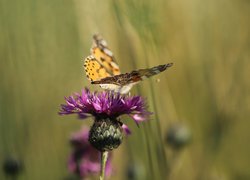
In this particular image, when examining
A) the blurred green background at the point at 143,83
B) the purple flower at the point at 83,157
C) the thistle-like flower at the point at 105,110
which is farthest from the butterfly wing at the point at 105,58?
the purple flower at the point at 83,157

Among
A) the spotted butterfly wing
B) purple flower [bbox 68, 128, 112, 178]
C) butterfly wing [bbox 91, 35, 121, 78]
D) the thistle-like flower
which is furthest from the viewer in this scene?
purple flower [bbox 68, 128, 112, 178]

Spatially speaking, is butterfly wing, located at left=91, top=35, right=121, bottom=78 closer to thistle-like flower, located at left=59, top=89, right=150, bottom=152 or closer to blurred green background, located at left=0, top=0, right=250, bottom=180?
thistle-like flower, located at left=59, top=89, right=150, bottom=152

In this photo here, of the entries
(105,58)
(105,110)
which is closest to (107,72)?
(105,58)

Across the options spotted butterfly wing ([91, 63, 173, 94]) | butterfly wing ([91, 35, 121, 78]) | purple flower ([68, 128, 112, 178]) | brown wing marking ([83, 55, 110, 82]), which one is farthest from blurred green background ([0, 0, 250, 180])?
spotted butterfly wing ([91, 63, 173, 94])

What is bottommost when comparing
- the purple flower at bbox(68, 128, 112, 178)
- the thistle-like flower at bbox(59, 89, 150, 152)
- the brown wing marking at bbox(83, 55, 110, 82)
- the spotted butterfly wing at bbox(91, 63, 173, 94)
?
the purple flower at bbox(68, 128, 112, 178)

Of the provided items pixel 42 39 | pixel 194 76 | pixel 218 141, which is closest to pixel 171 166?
pixel 218 141

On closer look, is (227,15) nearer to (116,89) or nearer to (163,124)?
(163,124)

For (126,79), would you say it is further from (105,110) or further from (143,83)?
(143,83)
